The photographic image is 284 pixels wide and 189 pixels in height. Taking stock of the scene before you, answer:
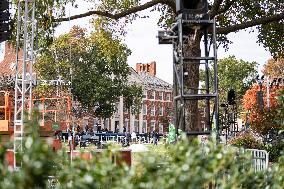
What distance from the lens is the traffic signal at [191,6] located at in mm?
11172

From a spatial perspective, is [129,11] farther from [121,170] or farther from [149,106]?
[149,106]

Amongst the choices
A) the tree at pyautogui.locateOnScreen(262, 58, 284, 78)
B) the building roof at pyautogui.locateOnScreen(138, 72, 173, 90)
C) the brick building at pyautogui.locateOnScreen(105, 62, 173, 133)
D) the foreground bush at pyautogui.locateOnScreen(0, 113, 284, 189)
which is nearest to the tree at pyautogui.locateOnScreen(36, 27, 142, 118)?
the tree at pyautogui.locateOnScreen(262, 58, 284, 78)

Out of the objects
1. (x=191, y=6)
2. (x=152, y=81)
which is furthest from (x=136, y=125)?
(x=191, y=6)

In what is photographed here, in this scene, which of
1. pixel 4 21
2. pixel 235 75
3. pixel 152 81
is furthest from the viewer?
pixel 152 81

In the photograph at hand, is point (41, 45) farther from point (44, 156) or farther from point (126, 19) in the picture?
point (44, 156)

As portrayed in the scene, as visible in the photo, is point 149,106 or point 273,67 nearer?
point 273,67

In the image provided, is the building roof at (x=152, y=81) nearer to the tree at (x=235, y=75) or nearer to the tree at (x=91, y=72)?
the tree at (x=235, y=75)

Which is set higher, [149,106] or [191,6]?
[191,6]

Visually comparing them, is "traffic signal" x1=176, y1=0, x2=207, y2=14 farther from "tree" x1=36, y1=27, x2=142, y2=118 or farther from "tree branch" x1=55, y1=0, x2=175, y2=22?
"tree" x1=36, y1=27, x2=142, y2=118

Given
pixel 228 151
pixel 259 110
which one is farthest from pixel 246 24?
pixel 228 151

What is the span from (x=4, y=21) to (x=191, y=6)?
667cm

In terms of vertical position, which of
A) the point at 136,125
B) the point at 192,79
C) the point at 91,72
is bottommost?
the point at 136,125

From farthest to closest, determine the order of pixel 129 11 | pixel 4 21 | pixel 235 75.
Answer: pixel 235 75 < pixel 129 11 < pixel 4 21

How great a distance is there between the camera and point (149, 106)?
8938cm
